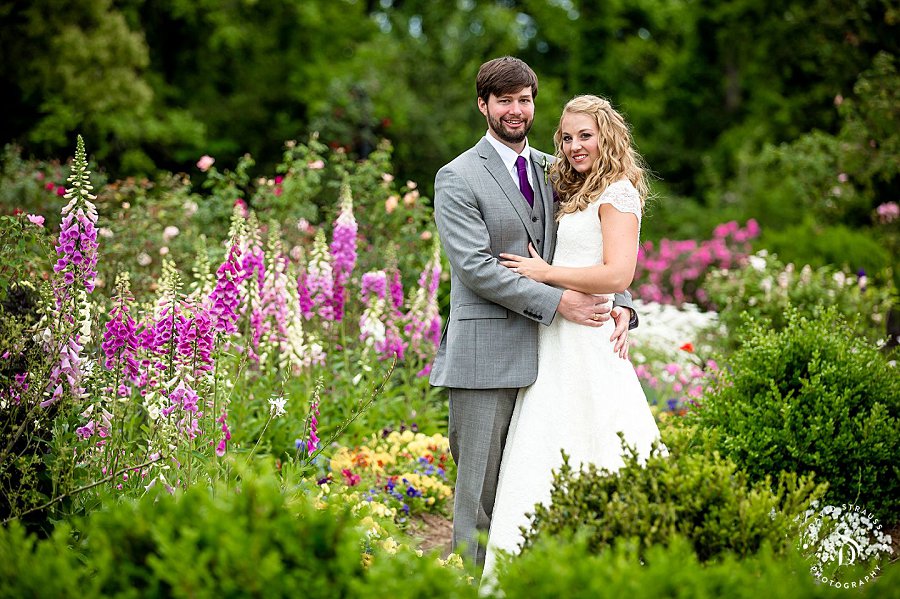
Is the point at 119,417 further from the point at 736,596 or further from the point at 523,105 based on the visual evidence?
the point at 736,596

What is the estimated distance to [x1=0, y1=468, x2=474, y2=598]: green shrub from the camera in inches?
82.4

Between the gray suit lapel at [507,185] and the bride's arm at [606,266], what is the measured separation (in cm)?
16

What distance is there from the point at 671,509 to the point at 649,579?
0.50 meters

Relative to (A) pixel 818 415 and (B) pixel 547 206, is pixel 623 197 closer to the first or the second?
(B) pixel 547 206

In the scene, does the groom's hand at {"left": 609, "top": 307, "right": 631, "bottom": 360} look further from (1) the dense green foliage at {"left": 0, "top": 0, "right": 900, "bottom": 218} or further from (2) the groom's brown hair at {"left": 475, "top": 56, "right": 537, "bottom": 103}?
(1) the dense green foliage at {"left": 0, "top": 0, "right": 900, "bottom": 218}

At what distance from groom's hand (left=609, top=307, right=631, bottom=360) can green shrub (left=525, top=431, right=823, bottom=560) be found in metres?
1.01

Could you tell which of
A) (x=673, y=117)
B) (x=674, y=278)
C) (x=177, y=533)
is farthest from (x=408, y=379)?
(x=673, y=117)

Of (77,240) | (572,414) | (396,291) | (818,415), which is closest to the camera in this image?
(77,240)

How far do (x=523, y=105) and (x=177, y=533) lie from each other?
2.20 metres

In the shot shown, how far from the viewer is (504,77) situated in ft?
11.9

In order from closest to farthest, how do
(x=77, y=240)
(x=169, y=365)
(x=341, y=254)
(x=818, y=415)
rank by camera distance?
(x=77, y=240)
(x=169, y=365)
(x=818, y=415)
(x=341, y=254)

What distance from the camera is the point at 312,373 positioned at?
5586 millimetres

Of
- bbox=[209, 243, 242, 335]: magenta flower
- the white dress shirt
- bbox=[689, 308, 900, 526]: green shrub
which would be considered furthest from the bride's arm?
bbox=[689, 308, 900, 526]: green shrub

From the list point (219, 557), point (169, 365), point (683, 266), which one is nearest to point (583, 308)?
point (169, 365)
